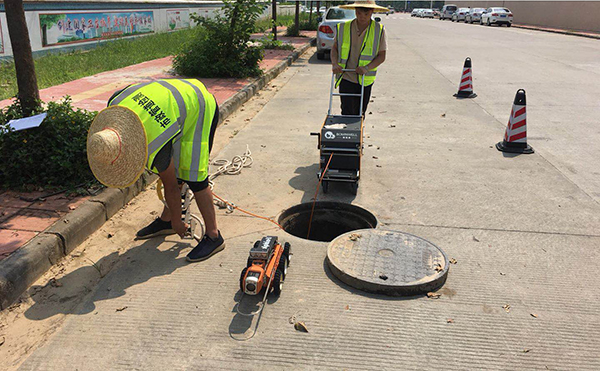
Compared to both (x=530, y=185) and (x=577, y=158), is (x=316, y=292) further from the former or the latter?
(x=577, y=158)

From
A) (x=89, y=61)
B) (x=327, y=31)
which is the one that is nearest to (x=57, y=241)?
(x=89, y=61)

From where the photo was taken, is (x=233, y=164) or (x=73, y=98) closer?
(x=233, y=164)

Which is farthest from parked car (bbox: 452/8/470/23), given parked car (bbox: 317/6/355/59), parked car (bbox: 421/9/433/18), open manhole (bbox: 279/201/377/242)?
open manhole (bbox: 279/201/377/242)

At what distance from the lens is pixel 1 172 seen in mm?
4566

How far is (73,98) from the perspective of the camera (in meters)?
8.02

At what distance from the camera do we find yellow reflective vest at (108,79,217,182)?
3160 mm

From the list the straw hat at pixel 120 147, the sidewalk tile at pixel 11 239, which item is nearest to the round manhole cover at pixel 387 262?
the straw hat at pixel 120 147

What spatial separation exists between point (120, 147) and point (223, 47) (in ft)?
28.8

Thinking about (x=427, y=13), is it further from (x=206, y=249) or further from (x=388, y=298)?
(x=388, y=298)

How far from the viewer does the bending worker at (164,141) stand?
3033 millimetres

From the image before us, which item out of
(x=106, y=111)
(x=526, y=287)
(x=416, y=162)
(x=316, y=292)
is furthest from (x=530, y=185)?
(x=106, y=111)

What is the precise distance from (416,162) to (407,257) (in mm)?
2605

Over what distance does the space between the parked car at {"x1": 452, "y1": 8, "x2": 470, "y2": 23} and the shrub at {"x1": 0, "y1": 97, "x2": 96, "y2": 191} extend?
5090cm

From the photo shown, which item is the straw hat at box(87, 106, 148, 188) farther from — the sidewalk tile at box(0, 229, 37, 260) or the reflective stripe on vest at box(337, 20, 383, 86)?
the reflective stripe on vest at box(337, 20, 383, 86)
